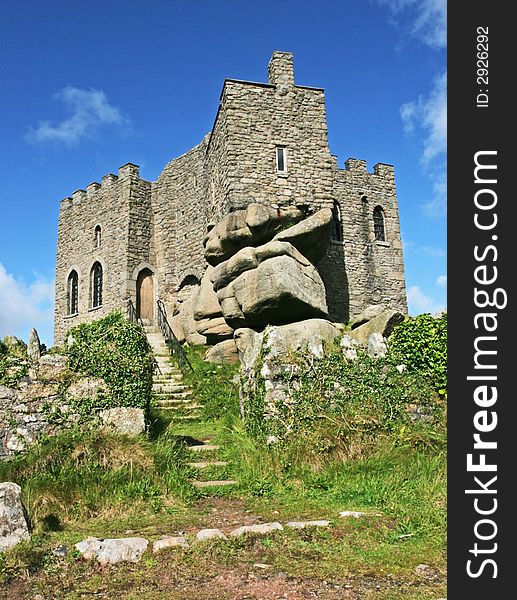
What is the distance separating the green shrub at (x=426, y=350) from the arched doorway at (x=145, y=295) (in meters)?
16.5

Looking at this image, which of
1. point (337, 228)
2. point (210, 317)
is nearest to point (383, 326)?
point (210, 317)

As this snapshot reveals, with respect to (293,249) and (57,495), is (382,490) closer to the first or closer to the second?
(57,495)

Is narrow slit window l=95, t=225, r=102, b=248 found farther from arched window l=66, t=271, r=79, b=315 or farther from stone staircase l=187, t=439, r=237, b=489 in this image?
stone staircase l=187, t=439, r=237, b=489

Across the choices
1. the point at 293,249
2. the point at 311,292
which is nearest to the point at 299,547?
the point at 311,292

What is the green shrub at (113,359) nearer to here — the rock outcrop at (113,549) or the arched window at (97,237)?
the rock outcrop at (113,549)

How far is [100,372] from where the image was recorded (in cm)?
779

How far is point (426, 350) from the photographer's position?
27.2 ft

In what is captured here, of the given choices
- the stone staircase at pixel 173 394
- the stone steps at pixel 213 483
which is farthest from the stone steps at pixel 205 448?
the stone staircase at pixel 173 394

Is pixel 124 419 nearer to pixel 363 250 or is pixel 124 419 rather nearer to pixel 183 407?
pixel 183 407

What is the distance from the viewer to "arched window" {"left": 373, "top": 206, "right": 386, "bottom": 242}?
2442 cm

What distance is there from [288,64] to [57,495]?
16.9 m

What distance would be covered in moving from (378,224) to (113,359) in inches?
753

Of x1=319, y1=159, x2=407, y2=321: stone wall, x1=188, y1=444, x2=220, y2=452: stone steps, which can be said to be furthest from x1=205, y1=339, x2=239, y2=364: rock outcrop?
x1=188, y1=444, x2=220, y2=452: stone steps

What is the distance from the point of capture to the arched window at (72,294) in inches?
1011
